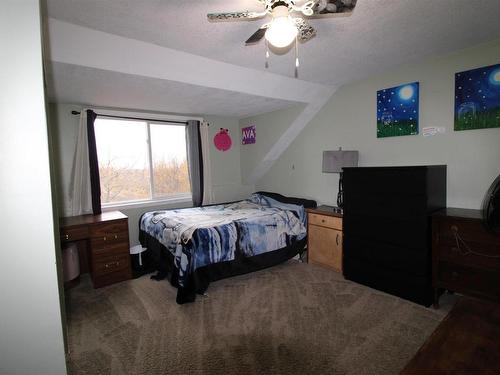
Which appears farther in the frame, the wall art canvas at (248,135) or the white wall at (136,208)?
the wall art canvas at (248,135)

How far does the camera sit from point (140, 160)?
4.03 metres

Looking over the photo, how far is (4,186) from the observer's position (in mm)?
740

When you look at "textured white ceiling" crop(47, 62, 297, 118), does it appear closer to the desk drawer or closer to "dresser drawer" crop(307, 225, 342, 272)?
the desk drawer

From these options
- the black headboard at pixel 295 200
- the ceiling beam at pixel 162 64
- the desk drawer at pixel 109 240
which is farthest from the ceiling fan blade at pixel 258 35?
the desk drawer at pixel 109 240

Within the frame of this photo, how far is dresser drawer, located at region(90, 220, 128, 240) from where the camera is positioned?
2920 millimetres

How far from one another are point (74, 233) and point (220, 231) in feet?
5.19

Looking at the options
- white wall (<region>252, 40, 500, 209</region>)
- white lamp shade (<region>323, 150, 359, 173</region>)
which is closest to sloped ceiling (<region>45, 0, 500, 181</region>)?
white wall (<region>252, 40, 500, 209</region>)

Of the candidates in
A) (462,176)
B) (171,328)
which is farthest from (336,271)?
(171,328)

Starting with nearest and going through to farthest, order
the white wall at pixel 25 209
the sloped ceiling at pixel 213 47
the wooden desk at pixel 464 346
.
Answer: the white wall at pixel 25 209, the wooden desk at pixel 464 346, the sloped ceiling at pixel 213 47

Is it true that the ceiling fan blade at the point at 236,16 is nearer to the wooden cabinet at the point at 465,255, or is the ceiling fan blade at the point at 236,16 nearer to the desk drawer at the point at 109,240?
the wooden cabinet at the point at 465,255

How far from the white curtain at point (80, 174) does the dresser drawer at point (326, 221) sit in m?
3.03

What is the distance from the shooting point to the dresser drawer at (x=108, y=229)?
2920 millimetres

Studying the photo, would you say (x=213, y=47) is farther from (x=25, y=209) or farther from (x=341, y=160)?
(x=25, y=209)

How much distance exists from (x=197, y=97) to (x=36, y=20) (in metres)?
2.52
